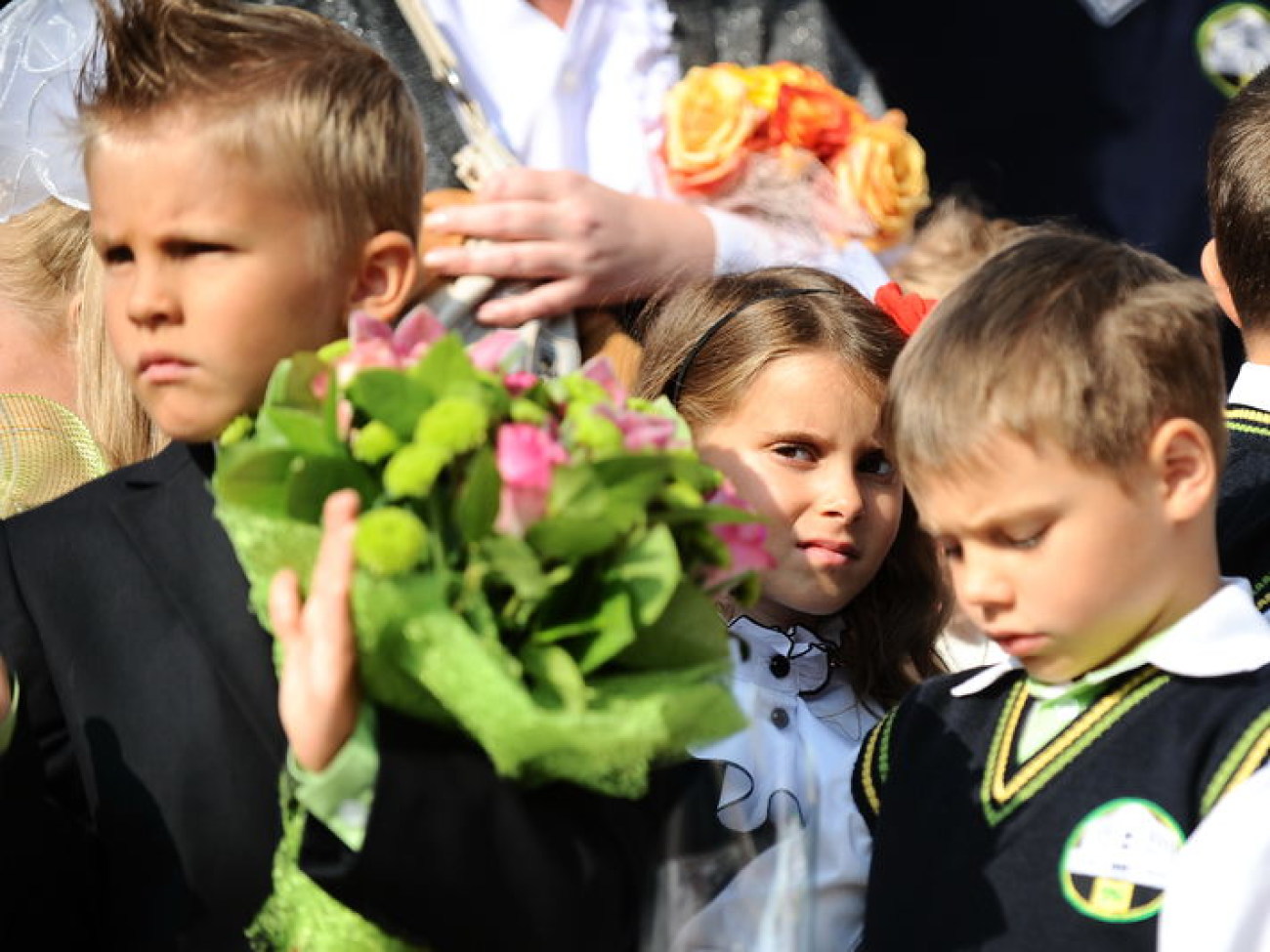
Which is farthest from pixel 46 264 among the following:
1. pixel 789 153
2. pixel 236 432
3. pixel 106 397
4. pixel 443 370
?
pixel 443 370

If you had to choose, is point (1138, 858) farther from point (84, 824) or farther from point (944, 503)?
point (84, 824)

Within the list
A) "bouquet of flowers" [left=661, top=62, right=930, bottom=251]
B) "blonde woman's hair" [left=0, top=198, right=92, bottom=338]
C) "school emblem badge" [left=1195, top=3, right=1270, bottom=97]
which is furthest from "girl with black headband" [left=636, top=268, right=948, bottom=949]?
"school emblem badge" [left=1195, top=3, right=1270, bottom=97]

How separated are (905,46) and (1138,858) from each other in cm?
324

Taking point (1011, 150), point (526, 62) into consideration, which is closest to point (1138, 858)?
point (526, 62)

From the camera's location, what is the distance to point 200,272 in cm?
200

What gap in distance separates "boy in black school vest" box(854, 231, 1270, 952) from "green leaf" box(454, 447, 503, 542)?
22.0 inches

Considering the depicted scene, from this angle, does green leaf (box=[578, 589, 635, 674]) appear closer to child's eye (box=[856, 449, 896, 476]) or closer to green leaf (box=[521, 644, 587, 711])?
green leaf (box=[521, 644, 587, 711])

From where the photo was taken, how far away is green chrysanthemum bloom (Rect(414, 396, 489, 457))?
68.5 inches

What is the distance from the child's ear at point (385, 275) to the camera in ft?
6.88

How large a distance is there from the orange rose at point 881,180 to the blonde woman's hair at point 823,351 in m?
0.18

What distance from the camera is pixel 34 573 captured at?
6.85 ft

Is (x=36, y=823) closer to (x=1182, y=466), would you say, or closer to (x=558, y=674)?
(x=558, y=674)

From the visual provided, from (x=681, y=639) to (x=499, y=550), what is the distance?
21 cm

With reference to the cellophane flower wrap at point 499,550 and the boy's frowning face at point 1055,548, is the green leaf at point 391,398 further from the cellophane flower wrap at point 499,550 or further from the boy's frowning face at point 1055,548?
the boy's frowning face at point 1055,548
